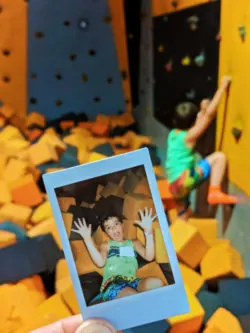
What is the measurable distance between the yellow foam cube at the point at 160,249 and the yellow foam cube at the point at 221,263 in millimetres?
629

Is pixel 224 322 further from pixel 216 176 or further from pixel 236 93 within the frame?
pixel 236 93

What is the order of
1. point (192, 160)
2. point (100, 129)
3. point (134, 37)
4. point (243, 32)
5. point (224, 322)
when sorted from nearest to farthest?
1. point (224, 322)
2. point (243, 32)
3. point (192, 160)
4. point (100, 129)
5. point (134, 37)

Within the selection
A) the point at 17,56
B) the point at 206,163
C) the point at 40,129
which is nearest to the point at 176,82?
the point at 206,163

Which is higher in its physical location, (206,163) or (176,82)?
(176,82)

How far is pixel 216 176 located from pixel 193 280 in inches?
12.8

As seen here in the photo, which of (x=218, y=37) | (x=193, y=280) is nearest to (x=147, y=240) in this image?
(x=193, y=280)

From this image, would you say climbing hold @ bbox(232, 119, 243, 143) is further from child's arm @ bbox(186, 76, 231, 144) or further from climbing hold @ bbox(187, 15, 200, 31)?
climbing hold @ bbox(187, 15, 200, 31)

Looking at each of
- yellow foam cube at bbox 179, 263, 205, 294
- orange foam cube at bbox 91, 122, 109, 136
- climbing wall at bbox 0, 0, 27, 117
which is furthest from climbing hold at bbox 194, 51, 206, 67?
climbing wall at bbox 0, 0, 27, 117

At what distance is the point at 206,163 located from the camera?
140cm

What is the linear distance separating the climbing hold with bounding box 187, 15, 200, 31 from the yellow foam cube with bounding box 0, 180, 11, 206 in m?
0.88

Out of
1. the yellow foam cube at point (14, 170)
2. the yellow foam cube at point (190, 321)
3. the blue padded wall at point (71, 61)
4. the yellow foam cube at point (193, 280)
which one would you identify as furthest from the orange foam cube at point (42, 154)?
the yellow foam cube at point (190, 321)

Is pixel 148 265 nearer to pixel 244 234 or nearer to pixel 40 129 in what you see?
pixel 244 234

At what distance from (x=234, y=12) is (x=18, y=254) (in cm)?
88

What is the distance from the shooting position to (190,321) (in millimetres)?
1051
